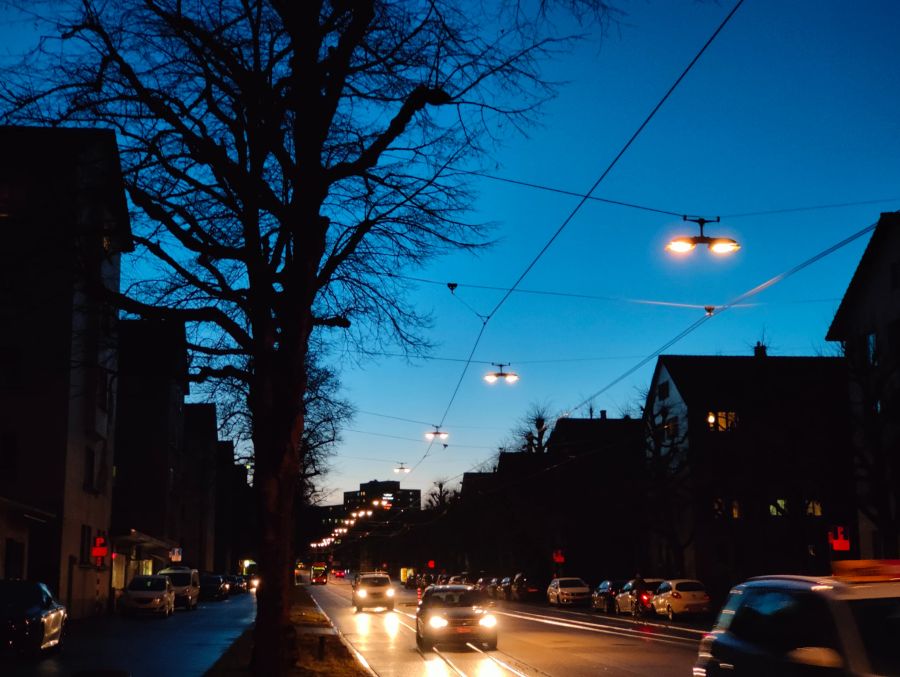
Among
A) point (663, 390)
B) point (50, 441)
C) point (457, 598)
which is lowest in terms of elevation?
point (457, 598)

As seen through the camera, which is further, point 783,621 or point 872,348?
point 872,348

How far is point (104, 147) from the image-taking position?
1656 centimetres

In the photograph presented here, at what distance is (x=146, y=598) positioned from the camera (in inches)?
1713

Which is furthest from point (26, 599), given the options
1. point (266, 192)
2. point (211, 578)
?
point (211, 578)

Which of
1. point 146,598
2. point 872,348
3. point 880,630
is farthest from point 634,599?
point 880,630

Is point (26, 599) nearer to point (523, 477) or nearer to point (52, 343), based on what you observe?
point (52, 343)

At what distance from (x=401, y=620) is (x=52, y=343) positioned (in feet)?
55.6

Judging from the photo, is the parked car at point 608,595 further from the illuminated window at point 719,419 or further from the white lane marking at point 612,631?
the illuminated window at point 719,419

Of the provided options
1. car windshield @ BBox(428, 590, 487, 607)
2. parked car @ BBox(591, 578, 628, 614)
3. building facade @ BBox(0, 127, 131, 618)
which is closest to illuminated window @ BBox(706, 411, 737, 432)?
parked car @ BBox(591, 578, 628, 614)

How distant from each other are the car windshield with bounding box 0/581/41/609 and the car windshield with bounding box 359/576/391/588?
3034cm

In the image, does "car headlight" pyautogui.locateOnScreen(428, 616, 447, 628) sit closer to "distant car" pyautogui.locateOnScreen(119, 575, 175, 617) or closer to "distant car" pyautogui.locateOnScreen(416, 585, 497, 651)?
"distant car" pyautogui.locateOnScreen(416, 585, 497, 651)

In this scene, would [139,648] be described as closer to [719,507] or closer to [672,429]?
[719,507]

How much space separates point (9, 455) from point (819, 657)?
117 ft

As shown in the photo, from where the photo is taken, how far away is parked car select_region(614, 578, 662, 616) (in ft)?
150
